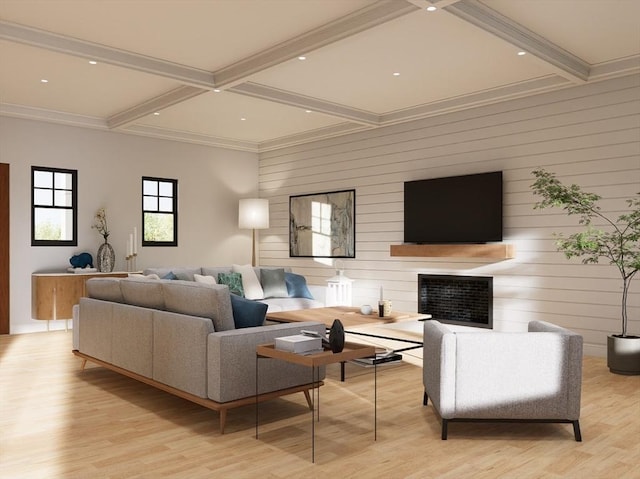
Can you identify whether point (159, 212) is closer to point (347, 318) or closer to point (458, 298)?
point (347, 318)

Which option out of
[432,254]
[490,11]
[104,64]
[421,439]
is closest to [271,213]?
[432,254]

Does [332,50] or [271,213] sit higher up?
[332,50]

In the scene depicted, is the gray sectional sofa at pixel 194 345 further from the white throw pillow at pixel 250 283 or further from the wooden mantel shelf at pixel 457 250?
the wooden mantel shelf at pixel 457 250

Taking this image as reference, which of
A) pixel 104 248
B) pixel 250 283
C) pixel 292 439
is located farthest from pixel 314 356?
pixel 104 248

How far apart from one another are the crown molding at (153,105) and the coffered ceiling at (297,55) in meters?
0.02

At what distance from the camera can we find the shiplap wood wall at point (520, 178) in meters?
5.44

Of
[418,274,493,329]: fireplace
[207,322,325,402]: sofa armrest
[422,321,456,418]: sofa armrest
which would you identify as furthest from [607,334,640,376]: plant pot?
[207,322,325,402]: sofa armrest

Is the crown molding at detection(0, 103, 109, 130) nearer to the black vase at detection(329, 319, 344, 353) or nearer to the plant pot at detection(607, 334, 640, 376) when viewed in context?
the black vase at detection(329, 319, 344, 353)

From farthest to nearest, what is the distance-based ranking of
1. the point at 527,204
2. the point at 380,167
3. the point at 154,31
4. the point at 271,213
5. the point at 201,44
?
the point at 271,213 → the point at 380,167 → the point at 527,204 → the point at 201,44 → the point at 154,31

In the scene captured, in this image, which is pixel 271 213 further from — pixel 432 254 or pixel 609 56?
pixel 609 56

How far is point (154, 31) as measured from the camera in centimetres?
454

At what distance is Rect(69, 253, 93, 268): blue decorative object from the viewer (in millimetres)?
7234

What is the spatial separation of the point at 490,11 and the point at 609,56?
1670 mm

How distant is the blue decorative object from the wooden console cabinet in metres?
0.28
